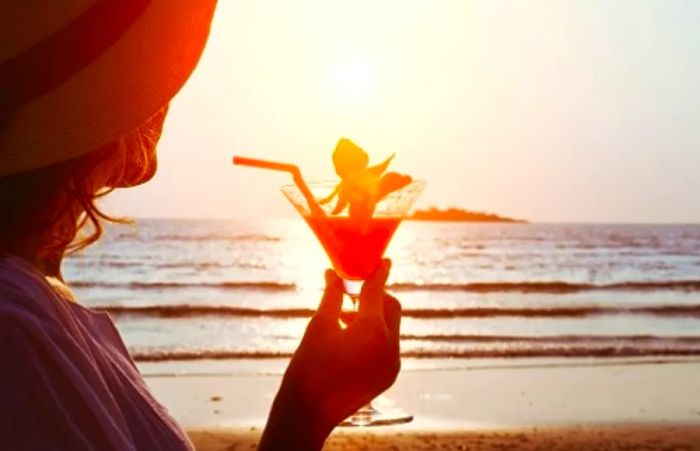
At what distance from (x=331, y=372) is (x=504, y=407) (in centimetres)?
869

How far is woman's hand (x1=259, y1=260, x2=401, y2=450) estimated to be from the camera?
1848 millimetres

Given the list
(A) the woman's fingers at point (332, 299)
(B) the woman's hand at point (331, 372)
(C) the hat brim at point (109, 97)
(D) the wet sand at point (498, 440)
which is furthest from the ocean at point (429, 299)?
(D) the wet sand at point (498, 440)

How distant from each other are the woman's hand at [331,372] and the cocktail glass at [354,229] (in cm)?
83

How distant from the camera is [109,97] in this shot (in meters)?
1.47

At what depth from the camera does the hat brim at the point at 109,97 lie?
1439 mm

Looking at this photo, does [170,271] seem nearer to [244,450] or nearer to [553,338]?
[553,338]

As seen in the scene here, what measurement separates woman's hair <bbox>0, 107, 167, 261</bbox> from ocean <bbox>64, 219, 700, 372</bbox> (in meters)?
1.38

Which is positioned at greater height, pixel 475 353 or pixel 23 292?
pixel 23 292

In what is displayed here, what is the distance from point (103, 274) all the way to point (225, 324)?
1208cm

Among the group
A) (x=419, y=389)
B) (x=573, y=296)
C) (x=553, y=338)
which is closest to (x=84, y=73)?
(x=419, y=389)

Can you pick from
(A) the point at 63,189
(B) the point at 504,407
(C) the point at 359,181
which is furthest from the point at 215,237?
(A) the point at 63,189

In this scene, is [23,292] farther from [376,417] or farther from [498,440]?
[376,417]

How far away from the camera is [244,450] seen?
820 cm

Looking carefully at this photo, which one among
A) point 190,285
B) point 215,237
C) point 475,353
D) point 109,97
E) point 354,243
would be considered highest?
point 109,97
